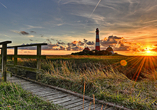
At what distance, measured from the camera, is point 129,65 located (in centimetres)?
1187

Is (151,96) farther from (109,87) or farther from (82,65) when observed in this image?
(82,65)

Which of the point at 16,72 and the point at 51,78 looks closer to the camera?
the point at 51,78

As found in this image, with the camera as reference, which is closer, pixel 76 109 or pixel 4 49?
pixel 76 109

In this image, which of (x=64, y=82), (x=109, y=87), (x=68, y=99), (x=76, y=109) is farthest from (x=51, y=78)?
(x=76, y=109)

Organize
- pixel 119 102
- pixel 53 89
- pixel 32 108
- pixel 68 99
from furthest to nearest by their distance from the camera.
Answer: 1. pixel 53 89
2. pixel 68 99
3. pixel 119 102
4. pixel 32 108

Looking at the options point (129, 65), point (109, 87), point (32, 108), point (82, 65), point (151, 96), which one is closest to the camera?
point (32, 108)

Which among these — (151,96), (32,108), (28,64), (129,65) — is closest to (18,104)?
(32,108)

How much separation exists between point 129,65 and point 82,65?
14.8 feet

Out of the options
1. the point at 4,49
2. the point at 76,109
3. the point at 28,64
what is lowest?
the point at 76,109

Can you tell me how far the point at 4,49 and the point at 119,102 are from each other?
16.9ft

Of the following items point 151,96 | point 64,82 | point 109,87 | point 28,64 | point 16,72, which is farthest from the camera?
point 28,64

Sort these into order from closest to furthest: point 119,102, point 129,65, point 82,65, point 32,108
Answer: point 32,108 → point 119,102 → point 82,65 → point 129,65

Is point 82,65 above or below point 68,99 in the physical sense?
above

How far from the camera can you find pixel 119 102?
383 centimetres
